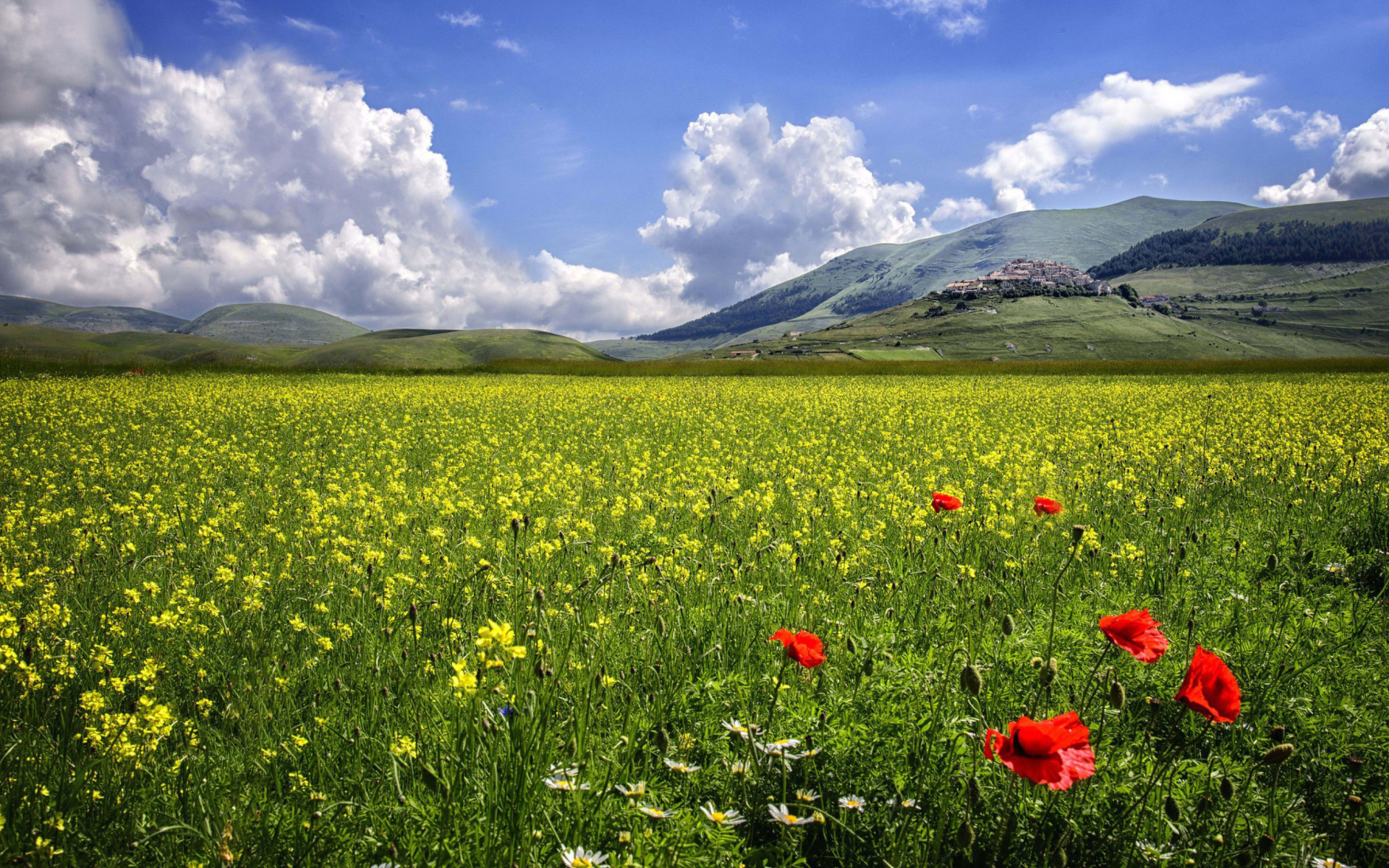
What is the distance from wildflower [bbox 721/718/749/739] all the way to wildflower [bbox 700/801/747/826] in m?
0.34

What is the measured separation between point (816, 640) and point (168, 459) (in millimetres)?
12006

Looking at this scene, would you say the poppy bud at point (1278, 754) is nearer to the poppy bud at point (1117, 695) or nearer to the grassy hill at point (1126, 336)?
the poppy bud at point (1117, 695)

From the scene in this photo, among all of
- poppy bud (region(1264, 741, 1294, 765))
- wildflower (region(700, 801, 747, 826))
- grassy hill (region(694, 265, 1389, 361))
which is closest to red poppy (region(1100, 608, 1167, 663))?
poppy bud (region(1264, 741, 1294, 765))

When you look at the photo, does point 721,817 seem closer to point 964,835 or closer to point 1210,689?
point 964,835

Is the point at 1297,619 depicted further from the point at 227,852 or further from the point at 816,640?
the point at 227,852

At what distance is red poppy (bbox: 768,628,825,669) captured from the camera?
225cm

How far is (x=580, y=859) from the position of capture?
6.60 ft

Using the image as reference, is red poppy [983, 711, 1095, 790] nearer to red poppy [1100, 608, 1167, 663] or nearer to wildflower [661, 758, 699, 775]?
red poppy [1100, 608, 1167, 663]

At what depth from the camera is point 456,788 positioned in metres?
2.34

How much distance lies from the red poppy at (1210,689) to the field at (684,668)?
53mm

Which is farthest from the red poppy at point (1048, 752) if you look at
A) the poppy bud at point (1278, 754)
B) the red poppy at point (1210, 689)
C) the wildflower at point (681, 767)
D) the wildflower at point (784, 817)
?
the wildflower at point (681, 767)

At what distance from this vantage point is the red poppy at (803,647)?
88.4 inches

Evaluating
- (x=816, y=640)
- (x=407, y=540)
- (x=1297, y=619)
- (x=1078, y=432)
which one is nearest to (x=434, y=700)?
(x=816, y=640)

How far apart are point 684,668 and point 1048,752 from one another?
7.41 feet
